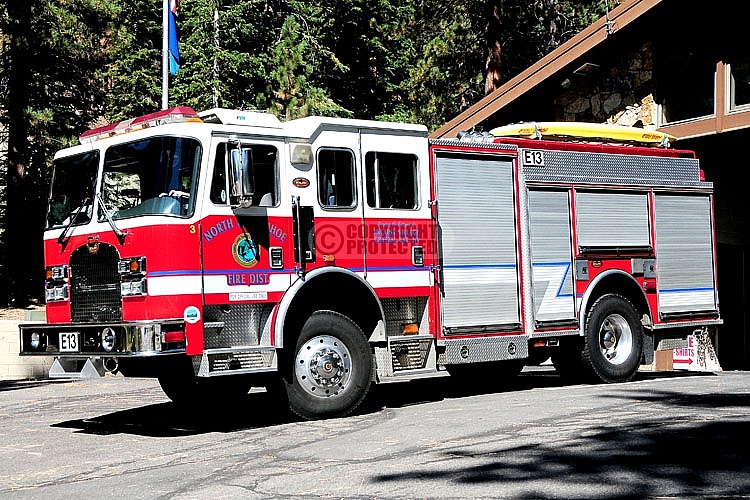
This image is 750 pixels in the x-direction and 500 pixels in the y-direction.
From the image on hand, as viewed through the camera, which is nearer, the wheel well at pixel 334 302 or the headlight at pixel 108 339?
the headlight at pixel 108 339

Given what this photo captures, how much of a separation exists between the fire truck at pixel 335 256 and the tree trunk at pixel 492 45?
1563 cm

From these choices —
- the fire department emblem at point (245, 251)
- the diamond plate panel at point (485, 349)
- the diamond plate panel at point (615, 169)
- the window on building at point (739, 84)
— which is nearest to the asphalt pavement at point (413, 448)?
the diamond plate panel at point (485, 349)

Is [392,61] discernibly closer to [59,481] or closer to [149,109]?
[149,109]

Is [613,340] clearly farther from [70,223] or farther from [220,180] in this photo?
[70,223]

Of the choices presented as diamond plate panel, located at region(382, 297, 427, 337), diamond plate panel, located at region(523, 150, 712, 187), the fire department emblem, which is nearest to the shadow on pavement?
diamond plate panel, located at region(382, 297, 427, 337)

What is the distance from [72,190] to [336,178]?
2.66 metres

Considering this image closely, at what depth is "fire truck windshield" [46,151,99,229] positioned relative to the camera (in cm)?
1081

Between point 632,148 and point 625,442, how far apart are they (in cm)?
673

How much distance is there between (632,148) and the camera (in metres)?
14.0

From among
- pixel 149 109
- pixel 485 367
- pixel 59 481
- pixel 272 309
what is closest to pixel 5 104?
pixel 149 109

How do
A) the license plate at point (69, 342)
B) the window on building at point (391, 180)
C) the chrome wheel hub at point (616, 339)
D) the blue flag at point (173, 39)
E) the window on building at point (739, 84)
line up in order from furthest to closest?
the blue flag at point (173, 39), the window on building at point (739, 84), the chrome wheel hub at point (616, 339), the window on building at point (391, 180), the license plate at point (69, 342)

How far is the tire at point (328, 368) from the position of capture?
414 inches

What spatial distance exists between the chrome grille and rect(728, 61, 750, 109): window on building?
33.4ft

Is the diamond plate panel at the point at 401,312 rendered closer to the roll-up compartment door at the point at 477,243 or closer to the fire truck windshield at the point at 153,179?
the roll-up compartment door at the point at 477,243
